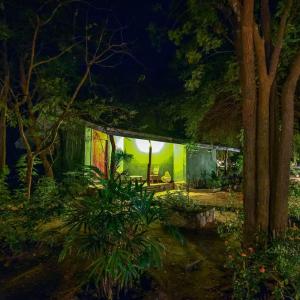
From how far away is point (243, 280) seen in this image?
4.47 m

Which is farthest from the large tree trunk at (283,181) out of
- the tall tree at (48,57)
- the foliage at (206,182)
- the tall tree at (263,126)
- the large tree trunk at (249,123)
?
the foliage at (206,182)

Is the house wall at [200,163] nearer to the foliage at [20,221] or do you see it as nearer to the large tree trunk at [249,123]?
the foliage at [20,221]

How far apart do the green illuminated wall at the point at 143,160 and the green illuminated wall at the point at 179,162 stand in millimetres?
224

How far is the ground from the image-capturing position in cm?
485

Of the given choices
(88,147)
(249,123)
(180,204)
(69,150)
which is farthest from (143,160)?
(249,123)

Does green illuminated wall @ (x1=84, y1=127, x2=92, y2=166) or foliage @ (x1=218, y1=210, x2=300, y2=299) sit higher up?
green illuminated wall @ (x1=84, y1=127, x2=92, y2=166)

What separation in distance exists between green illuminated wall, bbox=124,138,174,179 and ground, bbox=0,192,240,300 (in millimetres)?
10279

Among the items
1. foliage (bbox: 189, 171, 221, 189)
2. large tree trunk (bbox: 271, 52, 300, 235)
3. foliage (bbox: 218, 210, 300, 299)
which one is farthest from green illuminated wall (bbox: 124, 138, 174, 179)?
foliage (bbox: 218, 210, 300, 299)

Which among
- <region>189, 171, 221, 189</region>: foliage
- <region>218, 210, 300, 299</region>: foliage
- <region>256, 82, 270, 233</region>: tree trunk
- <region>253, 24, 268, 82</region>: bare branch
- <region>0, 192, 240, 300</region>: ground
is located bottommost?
<region>0, 192, 240, 300</region>: ground

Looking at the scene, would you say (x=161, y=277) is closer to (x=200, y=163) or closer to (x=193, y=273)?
(x=193, y=273)

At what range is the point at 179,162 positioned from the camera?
59.7 feet

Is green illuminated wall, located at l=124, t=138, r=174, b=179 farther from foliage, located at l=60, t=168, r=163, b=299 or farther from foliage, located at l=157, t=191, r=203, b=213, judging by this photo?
foliage, located at l=60, t=168, r=163, b=299

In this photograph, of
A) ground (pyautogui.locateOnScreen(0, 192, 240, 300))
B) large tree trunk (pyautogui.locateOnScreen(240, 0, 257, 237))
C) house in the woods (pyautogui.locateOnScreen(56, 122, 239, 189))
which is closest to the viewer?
ground (pyautogui.locateOnScreen(0, 192, 240, 300))

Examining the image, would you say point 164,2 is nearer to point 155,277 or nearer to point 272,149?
point 272,149
